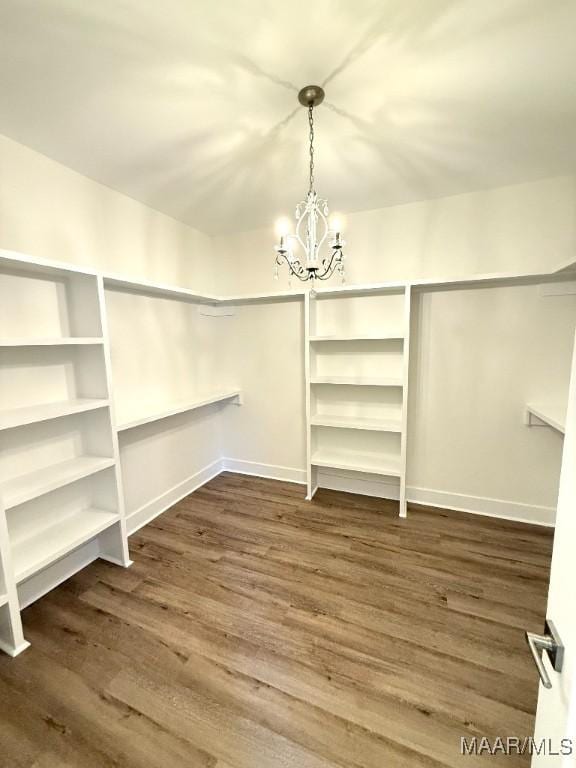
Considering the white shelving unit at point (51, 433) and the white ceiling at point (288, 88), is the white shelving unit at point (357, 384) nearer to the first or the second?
the white ceiling at point (288, 88)

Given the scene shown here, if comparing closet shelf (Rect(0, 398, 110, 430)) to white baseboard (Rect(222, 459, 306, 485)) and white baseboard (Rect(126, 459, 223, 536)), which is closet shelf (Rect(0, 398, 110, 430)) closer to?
white baseboard (Rect(126, 459, 223, 536))

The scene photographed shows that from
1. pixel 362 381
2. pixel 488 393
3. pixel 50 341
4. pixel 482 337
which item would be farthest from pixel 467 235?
A: pixel 50 341

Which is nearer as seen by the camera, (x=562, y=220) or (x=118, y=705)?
(x=118, y=705)

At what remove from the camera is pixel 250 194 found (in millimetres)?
2527

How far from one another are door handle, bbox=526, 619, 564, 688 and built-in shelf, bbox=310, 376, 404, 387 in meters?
2.11

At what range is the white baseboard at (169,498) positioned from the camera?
2.63 m

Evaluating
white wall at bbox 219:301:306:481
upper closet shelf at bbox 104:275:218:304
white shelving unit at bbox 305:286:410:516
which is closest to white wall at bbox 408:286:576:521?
white shelving unit at bbox 305:286:410:516

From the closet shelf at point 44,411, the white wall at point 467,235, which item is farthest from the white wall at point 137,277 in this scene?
the white wall at point 467,235

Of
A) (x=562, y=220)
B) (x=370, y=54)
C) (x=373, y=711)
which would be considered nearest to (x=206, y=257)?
(x=370, y=54)

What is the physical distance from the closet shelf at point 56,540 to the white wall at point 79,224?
174 centimetres

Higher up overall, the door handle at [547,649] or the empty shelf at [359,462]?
the door handle at [547,649]

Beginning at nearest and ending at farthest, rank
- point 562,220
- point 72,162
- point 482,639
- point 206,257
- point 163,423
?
point 482,639, point 72,162, point 562,220, point 163,423, point 206,257

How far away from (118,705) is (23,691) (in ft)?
1.54

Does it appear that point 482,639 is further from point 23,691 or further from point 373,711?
point 23,691
